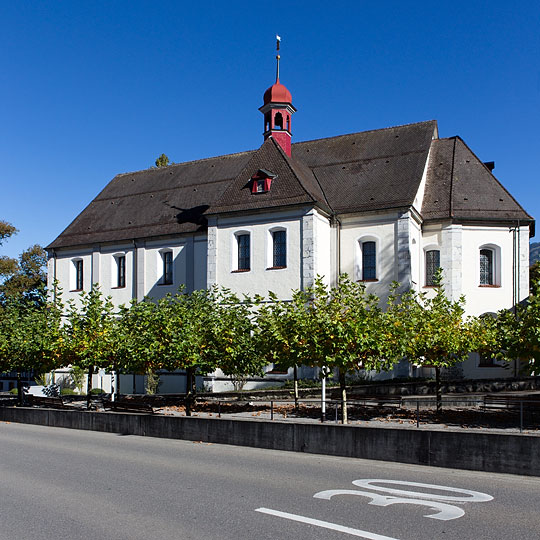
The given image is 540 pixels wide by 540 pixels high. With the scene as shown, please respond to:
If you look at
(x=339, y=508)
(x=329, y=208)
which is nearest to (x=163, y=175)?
(x=329, y=208)

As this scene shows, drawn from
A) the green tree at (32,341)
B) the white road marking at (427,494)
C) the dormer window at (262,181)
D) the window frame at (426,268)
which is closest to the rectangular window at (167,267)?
the dormer window at (262,181)

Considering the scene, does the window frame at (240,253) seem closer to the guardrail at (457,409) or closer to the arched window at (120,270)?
the guardrail at (457,409)

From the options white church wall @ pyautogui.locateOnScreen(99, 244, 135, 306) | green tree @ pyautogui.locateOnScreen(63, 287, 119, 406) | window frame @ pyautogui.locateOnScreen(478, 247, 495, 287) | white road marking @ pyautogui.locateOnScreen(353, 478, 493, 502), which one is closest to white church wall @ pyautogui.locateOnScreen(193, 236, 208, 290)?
white church wall @ pyautogui.locateOnScreen(99, 244, 135, 306)

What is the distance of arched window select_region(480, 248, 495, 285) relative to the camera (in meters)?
30.6

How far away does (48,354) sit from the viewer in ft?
77.7

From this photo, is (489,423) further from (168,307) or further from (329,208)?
(329,208)

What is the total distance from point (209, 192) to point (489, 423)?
24.4m

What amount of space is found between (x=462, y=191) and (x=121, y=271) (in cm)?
2128

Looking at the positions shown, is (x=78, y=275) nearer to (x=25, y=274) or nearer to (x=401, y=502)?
(x=25, y=274)

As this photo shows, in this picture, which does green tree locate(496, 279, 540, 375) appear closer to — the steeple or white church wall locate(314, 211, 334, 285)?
white church wall locate(314, 211, 334, 285)

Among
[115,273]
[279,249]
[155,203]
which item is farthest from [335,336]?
[155,203]

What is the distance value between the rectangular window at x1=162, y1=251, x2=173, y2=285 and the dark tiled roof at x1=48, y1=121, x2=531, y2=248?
138 cm

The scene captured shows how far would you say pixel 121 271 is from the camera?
38281 mm

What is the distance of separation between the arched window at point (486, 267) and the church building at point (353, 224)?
51 millimetres
